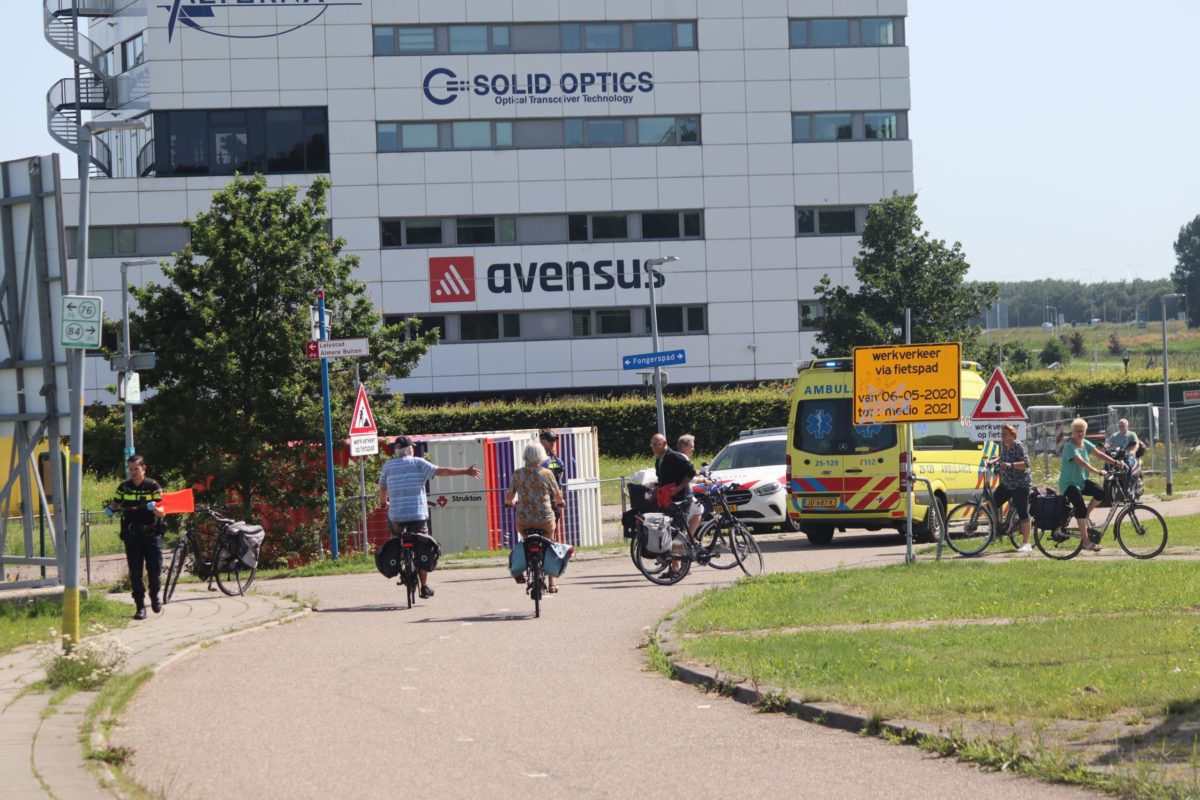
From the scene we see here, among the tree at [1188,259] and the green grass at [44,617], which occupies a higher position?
the tree at [1188,259]

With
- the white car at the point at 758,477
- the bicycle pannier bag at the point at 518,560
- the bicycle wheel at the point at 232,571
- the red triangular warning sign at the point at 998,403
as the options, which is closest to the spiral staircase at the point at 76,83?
the white car at the point at 758,477

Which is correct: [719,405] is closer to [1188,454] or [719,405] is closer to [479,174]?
[479,174]

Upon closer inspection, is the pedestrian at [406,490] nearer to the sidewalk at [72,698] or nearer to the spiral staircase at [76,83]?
the sidewalk at [72,698]

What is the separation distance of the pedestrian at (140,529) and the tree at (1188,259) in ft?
580

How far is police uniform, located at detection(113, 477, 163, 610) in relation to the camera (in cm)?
1634

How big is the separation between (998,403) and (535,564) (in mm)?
8751

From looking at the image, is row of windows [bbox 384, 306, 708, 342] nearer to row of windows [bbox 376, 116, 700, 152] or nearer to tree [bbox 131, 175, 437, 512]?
row of windows [bbox 376, 116, 700, 152]

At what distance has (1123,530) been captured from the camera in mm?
19906

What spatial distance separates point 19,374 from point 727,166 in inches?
1812

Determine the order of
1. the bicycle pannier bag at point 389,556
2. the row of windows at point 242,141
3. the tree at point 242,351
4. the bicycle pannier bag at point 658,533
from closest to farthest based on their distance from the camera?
the bicycle pannier bag at point 389,556 < the bicycle pannier bag at point 658,533 < the tree at point 242,351 < the row of windows at point 242,141

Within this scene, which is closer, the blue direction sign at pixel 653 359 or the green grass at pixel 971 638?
the green grass at pixel 971 638

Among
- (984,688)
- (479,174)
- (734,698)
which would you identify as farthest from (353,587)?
(479,174)

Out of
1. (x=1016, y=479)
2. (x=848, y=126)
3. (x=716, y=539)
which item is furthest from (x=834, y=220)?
(x=716, y=539)

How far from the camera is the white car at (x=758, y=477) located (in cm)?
2780
